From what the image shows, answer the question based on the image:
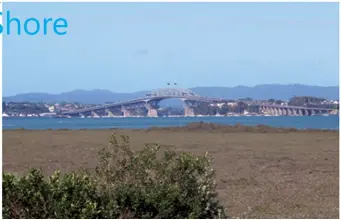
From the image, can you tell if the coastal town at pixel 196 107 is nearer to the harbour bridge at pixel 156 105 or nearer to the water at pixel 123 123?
the harbour bridge at pixel 156 105

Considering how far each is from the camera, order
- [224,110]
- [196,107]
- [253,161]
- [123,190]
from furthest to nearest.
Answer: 1. [224,110]
2. [196,107]
3. [253,161]
4. [123,190]

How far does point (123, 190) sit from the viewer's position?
5.65 metres

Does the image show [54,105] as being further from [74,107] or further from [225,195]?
[225,195]

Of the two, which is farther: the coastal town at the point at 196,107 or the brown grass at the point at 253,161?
the coastal town at the point at 196,107

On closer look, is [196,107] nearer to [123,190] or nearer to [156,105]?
[156,105]

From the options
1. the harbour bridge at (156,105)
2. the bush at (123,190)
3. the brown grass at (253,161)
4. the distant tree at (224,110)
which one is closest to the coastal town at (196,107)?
the distant tree at (224,110)

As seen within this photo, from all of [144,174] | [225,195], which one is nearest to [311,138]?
[225,195]

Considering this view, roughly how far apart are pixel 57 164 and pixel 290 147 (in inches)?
332

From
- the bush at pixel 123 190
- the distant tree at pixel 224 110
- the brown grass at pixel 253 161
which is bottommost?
the brown grass at pixel 253 161

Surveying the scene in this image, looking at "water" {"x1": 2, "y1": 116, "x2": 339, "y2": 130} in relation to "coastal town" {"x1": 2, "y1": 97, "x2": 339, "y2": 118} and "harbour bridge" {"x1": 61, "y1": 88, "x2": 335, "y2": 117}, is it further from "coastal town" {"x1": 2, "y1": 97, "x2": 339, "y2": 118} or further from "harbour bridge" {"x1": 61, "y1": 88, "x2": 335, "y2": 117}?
"harbour bridge" {"x1": 61, "y1": 88, "x2": 335, "y2": 117}

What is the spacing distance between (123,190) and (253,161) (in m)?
11.5

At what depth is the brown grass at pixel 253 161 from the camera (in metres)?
9.87

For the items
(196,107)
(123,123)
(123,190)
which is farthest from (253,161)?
(123,123)

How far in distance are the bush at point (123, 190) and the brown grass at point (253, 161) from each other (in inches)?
99.9
